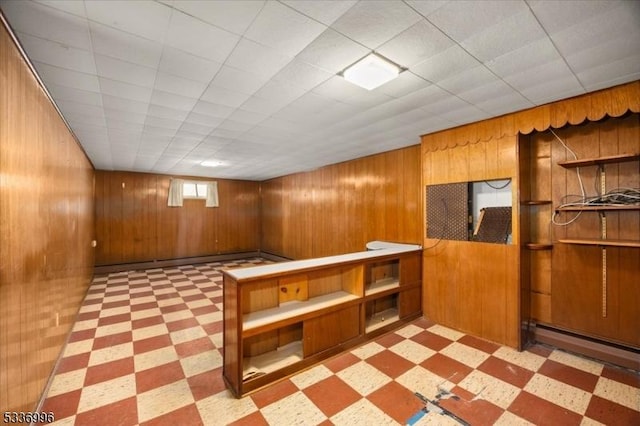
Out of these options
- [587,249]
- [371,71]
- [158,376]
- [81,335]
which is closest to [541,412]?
[587,249]

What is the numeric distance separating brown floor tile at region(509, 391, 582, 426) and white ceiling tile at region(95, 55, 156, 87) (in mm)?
3919

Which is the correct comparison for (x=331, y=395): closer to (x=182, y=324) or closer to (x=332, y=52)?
(x=182, y=324)

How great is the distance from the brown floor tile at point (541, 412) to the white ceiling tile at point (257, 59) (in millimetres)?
3202

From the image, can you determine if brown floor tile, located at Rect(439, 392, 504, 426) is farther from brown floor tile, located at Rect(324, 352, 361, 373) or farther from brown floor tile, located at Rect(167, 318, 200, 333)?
brown floor tile, located at Rect(167, 318, 200, 333)

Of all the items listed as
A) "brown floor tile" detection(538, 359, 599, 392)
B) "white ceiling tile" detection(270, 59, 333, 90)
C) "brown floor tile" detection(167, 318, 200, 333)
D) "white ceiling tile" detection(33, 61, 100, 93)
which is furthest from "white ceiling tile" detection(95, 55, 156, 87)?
"brown floor tile" detection(538, 359, 599, 392)

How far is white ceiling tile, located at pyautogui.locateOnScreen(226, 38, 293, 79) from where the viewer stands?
71.6 inches

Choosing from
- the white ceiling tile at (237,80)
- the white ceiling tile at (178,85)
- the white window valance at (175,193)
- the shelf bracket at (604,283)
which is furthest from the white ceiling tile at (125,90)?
the white window valance at (175,193)

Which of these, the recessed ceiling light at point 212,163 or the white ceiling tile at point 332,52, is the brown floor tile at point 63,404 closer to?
the white ceiling tile at point 332,52

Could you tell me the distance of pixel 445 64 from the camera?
2025 mm

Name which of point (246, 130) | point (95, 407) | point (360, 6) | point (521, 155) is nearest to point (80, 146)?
point (246, 130)

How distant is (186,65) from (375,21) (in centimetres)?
144

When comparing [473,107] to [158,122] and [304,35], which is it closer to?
[304,35]

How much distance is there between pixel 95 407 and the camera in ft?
6.75

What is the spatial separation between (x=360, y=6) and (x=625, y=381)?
3736mm
